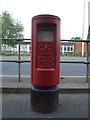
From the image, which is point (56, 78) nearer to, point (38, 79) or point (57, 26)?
point (38, 79)

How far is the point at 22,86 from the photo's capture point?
3459mm

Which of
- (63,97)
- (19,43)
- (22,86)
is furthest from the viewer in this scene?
(19,43)

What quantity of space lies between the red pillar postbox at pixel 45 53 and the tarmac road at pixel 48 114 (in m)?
0.27

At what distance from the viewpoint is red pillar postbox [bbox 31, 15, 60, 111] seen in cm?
243

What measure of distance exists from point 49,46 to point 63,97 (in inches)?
55.0

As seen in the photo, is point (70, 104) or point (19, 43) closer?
point (70, 104)

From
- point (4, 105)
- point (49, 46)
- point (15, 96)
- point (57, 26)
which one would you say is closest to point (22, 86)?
point (15, 96)

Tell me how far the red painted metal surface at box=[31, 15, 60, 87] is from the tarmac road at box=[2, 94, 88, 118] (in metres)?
0.52

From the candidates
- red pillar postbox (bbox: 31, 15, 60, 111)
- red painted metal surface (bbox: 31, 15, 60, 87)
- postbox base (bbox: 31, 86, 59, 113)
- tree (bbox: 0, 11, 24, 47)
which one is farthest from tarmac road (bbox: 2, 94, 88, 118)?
tree (bbox: 0, 11, 24, 47)

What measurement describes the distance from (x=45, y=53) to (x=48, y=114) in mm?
1050

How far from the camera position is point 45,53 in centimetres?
Answer: 243

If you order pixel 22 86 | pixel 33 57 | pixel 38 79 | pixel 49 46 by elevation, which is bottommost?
pixel 22 86

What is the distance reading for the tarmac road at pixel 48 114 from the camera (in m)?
2.43

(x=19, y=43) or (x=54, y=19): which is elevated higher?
(x=54, y=19)
